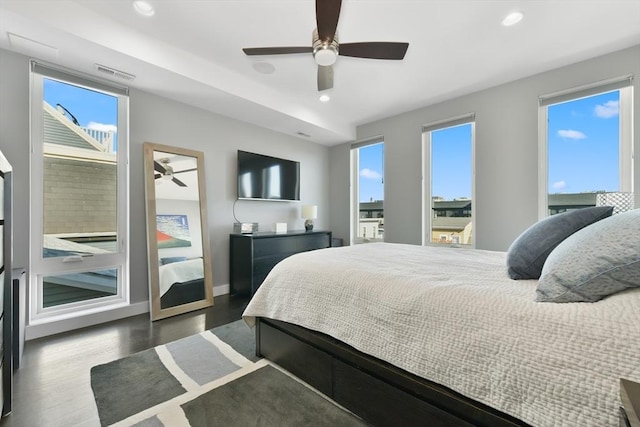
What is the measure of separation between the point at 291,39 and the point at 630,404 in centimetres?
295

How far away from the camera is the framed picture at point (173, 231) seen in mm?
3076

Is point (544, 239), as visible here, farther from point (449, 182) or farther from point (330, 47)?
point (449, 182)

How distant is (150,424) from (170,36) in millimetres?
2956

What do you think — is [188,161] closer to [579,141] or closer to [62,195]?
[62,195]

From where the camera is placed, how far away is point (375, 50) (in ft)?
6.83

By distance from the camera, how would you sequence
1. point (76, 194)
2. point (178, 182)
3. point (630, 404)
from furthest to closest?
point (178, 182) < point (76, 194) < point (630, 404)

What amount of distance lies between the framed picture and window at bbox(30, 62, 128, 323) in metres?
0.34

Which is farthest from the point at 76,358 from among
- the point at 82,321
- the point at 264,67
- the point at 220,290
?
the point at 264,67

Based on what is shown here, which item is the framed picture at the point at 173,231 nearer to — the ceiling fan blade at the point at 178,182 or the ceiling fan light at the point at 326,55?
the ceiling fan blade at the point at 178,182

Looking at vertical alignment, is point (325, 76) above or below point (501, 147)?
above

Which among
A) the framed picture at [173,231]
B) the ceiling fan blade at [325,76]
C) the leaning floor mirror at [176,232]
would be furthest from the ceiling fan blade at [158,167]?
the ceiling fan blade at [325,76]

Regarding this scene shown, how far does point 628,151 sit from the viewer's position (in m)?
2.60

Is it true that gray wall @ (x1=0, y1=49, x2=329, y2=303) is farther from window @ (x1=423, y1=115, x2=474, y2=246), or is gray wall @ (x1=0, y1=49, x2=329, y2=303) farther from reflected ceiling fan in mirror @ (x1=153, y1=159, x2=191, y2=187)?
window @ (x1=423, y1=115, x2=474, y2=246)

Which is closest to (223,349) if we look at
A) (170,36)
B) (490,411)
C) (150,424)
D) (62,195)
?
(150,424)
